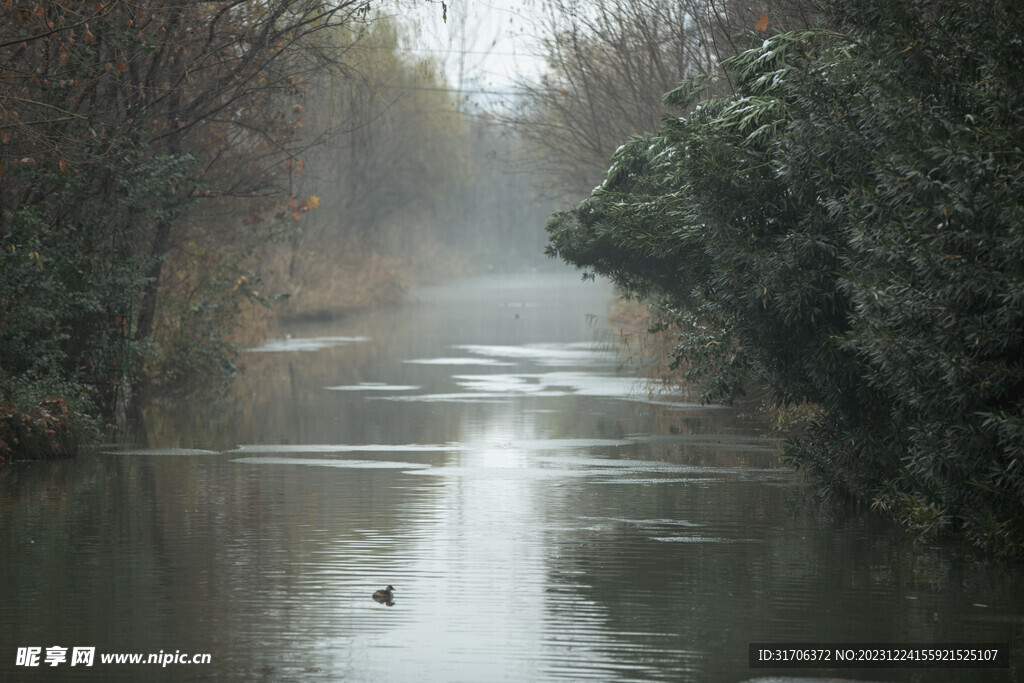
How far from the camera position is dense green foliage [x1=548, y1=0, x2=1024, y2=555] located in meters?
9.36

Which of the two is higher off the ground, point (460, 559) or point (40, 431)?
point (40, 431)

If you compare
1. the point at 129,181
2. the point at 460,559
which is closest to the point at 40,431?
the point at 129,181

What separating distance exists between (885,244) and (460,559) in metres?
3.90

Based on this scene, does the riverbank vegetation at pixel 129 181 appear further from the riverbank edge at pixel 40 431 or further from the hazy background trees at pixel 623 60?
the hazy background trees at pixel 623 60

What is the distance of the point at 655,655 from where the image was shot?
750cm

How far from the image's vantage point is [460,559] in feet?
32.6

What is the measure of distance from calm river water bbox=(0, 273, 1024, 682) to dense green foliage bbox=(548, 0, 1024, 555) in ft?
2.60
